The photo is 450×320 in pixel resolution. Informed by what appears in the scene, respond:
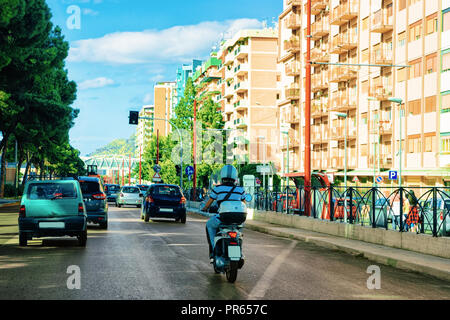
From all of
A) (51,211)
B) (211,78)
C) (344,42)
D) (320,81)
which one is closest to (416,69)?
(344,42)

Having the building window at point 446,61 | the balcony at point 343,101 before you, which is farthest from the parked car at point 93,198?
the balcony at point 343,101

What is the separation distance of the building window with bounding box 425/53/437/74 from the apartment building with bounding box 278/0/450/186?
0.09ft

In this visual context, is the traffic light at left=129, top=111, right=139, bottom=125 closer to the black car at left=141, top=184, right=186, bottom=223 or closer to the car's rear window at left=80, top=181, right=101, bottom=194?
the black car at left=141, top=184, right=186, bottom=223

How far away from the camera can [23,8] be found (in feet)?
110

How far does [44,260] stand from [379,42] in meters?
47.0

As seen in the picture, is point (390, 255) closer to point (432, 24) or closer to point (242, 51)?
point (432, 24)

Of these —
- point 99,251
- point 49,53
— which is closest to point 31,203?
point 99,251

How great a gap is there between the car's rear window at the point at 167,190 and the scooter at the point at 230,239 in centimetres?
1651

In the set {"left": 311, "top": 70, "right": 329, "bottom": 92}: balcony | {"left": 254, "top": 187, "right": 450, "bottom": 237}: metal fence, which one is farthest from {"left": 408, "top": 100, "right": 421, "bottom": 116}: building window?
{"left": 254, "top": 187, "right": 450, "bottom": 237}: metal fence

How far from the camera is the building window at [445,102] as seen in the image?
145 feet

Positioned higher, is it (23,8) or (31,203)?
(23,8)

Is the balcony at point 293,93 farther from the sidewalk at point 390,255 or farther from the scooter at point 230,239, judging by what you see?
the scooter at point 230,239

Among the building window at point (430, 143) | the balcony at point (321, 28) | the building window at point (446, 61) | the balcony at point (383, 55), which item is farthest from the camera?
the balcony at point (321, 28)
